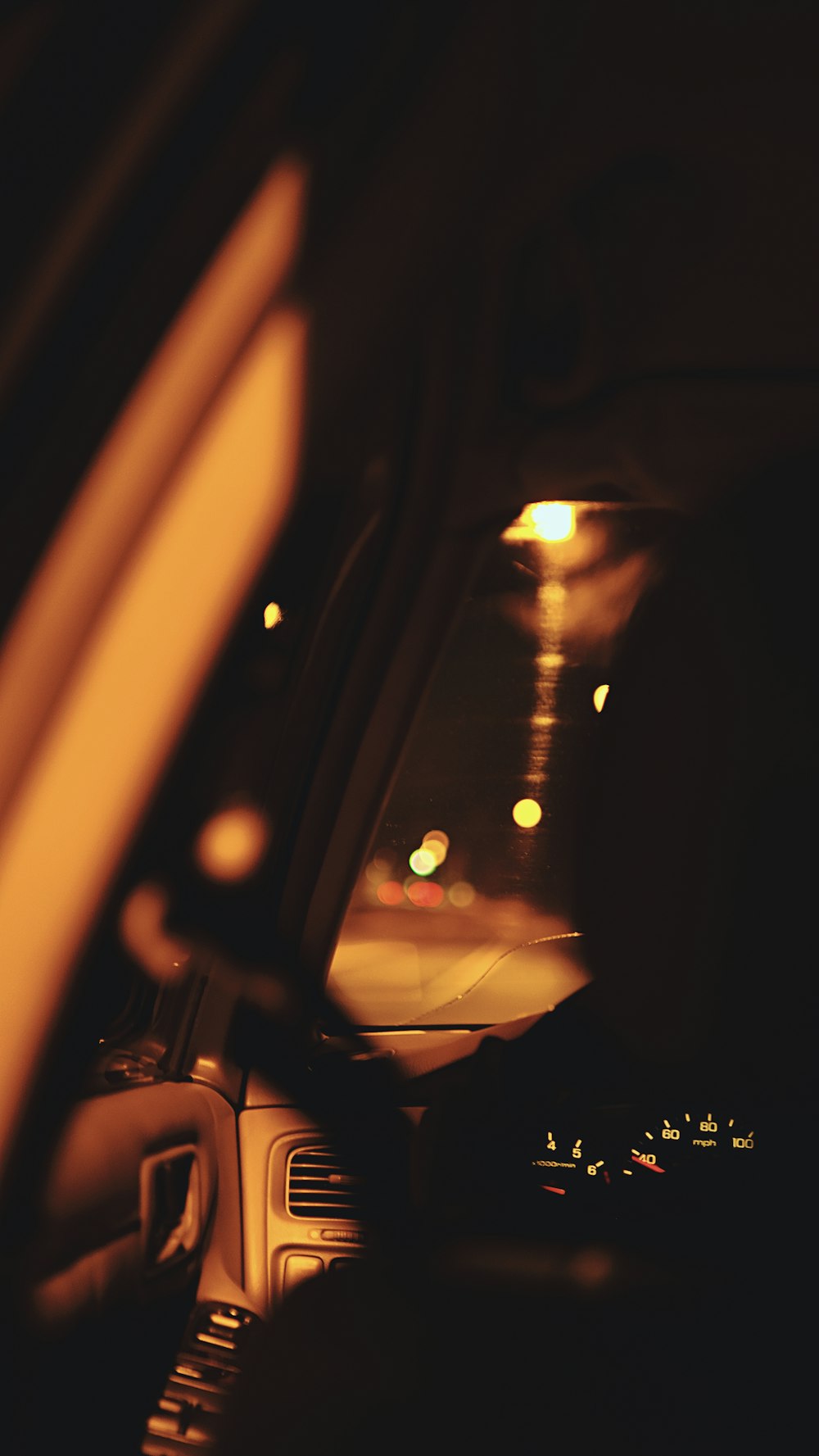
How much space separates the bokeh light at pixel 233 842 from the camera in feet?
7.27

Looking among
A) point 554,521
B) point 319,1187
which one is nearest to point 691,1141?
point 319,1187

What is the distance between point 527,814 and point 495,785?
0.11m

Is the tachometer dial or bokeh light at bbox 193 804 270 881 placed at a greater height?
bokeh light at bbox 193 804 270 881

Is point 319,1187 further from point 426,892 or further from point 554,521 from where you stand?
point 554,521

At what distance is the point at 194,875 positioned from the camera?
2162 millimetres

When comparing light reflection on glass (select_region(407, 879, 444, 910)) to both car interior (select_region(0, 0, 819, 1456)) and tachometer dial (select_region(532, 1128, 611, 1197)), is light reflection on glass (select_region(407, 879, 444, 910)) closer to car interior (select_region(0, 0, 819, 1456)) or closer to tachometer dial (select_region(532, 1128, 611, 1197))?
car interior (select_region(0, 0, 819, 1456))

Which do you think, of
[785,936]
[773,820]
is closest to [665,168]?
[773,820]

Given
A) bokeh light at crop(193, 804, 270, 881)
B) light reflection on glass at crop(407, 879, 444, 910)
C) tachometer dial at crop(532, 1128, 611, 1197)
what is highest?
light reflection on glass at crop(407, 879, 444, 910)

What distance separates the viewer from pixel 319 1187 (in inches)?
86.7

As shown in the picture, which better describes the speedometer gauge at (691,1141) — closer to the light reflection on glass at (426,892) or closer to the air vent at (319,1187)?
the air vent at (319,1187)

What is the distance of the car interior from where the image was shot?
2.84 feet

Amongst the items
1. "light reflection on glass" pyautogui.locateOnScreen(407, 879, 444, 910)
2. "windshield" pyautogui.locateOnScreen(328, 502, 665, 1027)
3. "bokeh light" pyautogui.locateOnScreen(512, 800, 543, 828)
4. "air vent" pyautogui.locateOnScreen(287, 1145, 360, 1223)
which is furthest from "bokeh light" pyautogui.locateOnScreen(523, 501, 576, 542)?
"air vent" pyautogui.locateOnScreen(287, 1145, 360, 1223)

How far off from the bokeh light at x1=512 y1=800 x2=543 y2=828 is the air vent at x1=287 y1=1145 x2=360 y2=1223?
793 millimetres

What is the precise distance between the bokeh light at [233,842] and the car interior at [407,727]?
0.01 metres
